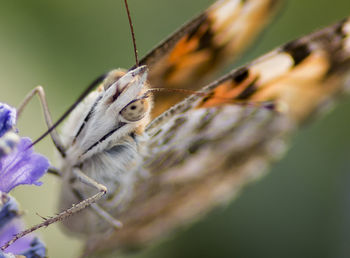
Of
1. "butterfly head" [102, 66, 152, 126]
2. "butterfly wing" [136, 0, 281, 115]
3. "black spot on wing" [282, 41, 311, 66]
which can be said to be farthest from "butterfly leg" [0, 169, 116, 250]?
"black spot on wing" [282, 41, 311, 66]

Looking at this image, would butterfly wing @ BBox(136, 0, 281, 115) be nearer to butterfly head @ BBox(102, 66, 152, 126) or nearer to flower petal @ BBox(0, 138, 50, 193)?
butterfly head @ BBox(102, 66, 152, 126)

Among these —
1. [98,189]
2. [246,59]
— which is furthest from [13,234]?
[246,59]

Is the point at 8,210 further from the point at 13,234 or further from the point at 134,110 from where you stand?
the point at 134,110

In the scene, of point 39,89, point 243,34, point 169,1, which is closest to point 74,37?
point 169,1

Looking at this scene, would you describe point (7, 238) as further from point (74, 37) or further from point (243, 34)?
point (74, 37)

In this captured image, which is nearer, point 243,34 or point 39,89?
point 39,89

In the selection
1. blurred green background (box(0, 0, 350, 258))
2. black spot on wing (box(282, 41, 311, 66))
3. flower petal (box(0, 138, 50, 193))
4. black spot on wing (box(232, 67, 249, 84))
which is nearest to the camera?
flower petal (box(0, 138, 50, 193))

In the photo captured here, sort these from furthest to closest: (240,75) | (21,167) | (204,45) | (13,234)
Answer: (204,45) < (240,75) < (13,234) < (21,167)
